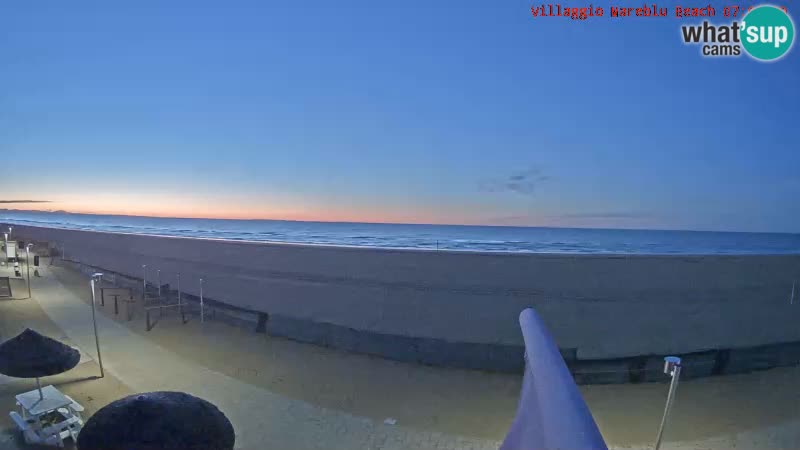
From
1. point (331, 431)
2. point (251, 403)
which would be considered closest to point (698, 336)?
point (331, 431)

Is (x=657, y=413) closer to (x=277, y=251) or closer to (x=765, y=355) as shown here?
(x=765, y=355)

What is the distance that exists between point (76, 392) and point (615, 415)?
877 centimetres

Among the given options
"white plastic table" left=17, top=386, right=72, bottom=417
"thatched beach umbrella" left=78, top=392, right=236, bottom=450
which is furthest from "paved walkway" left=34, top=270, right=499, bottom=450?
"thatched beach umbrella" left=78, top=392, right=236, bottom=450

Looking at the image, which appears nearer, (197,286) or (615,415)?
(615,415)

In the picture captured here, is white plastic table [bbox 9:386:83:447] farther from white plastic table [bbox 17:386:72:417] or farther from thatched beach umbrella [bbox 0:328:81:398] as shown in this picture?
thatched beach umbrella [bbox 0:328:81:398]

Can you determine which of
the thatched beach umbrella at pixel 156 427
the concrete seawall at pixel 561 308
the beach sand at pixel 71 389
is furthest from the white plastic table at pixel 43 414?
the concrete seawall at pixel 561 308

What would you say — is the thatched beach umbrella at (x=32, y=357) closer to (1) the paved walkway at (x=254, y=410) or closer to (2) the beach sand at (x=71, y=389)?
(2) the beach sand at (x=71, y=389)

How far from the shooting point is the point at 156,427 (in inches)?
115

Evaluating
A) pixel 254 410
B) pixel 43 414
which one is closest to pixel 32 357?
pixel 43 414

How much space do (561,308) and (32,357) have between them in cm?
940

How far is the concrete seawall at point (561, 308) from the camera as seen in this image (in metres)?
8.55

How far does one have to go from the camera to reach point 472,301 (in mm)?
9422

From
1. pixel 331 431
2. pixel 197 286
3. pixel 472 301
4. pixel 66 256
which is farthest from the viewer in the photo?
pixel 66 256

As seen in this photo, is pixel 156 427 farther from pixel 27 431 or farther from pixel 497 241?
pixel 497 241
